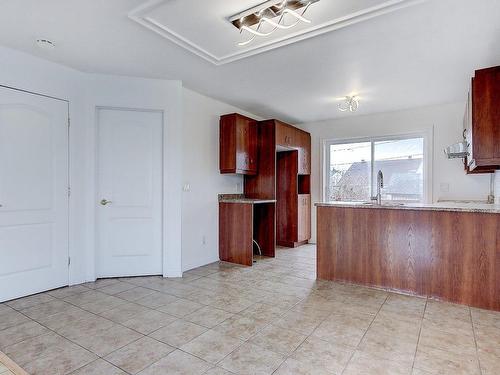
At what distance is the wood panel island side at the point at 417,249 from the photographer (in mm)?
2736

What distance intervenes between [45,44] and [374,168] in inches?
194

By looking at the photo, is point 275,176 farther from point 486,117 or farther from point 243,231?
point 486,117

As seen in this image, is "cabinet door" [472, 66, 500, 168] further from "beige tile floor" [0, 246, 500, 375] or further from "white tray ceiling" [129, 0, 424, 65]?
"beige tile floor" [0, 246, 500, 375]

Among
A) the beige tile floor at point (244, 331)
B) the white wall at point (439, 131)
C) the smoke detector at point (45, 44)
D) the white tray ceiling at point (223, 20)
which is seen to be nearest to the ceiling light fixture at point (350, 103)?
the white wall at point (439, 131)

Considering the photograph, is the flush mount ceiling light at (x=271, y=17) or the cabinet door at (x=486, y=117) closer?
the flush mount ceiling light at (x=271, y=17)

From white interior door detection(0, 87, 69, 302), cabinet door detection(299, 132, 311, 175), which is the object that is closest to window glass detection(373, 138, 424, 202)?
cabinet door detection(299, 132, 311, 175)

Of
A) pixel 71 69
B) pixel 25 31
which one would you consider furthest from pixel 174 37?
pixel 71 69

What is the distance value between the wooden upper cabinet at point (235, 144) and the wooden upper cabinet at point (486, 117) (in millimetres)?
2799

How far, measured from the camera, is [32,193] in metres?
3.04

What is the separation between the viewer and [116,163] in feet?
11.8

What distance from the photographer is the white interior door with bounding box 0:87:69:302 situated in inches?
113

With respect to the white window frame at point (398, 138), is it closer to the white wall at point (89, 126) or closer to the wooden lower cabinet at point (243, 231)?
the wooden lower cabinet at point (243, 231)

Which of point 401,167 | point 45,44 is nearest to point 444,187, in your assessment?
point 401,167

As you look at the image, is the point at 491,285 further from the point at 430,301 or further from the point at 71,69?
the point at 71,69
